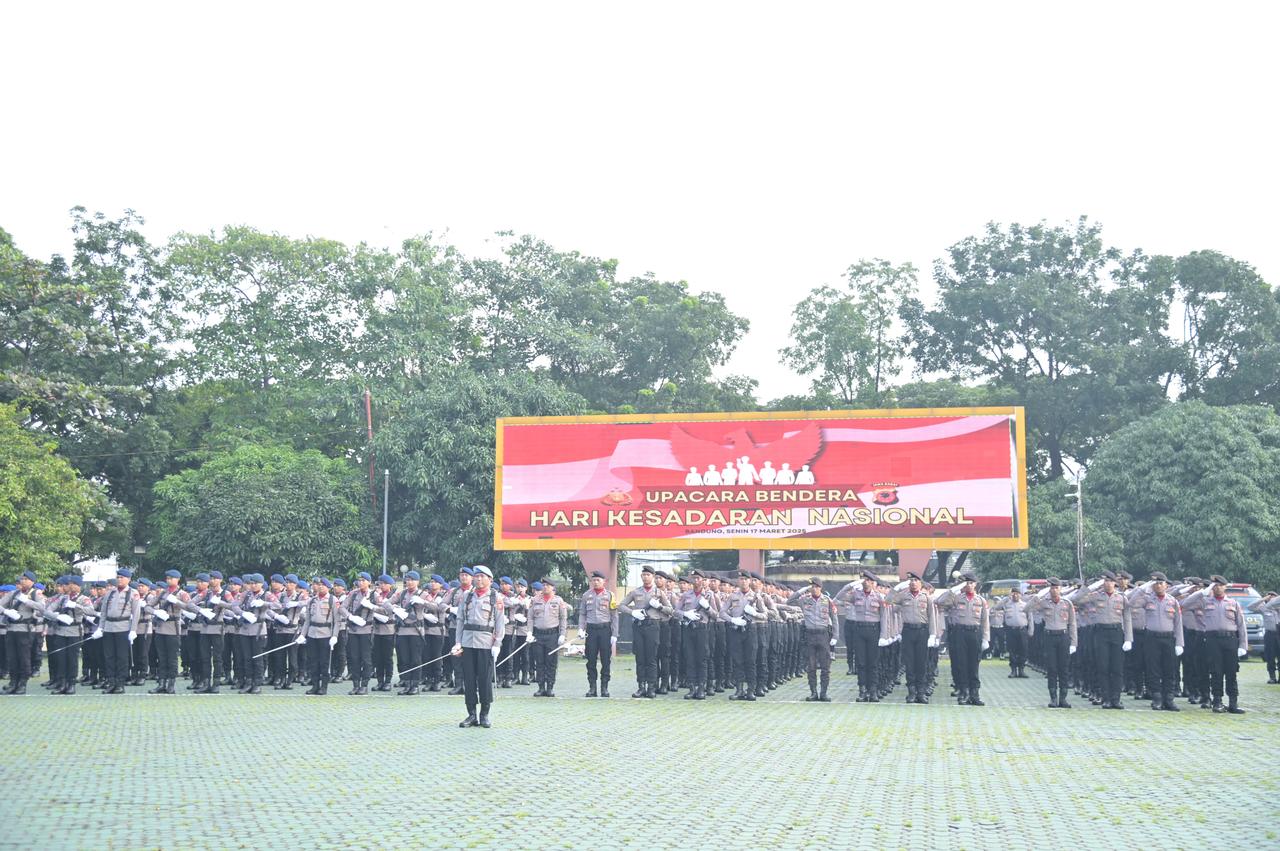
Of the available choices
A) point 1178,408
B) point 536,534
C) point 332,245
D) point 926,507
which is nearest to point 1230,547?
point 1178,408

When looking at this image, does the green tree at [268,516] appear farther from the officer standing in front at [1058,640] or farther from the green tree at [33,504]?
the officer standing in front at [1058,640]

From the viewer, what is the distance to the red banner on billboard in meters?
34.2

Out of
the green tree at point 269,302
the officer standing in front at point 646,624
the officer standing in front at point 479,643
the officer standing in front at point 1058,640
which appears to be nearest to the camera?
the officer standing in front at point 479,643

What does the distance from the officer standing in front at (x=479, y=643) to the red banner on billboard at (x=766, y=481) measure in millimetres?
18863

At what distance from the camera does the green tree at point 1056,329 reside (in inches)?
2239

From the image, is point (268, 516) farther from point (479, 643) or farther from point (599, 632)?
point (479, 643)

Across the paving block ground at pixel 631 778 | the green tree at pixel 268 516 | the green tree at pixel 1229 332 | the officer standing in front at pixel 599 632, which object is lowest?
the paving block ground at pixel 631 778

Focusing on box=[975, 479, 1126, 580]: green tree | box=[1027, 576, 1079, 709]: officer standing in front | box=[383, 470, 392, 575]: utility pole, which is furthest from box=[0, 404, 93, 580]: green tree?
box=[975, 479, 1126, 580]: green tree

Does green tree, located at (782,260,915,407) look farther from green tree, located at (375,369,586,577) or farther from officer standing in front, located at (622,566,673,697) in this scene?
officer standing in front, located at (622,566,673,697)

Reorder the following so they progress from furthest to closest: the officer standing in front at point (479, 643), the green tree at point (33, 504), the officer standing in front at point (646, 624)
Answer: the green tree at point (33, 504), the officer standing in front at point (646, 624), the officer standing in front at point (479, 643)

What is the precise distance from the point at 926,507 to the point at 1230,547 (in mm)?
14860

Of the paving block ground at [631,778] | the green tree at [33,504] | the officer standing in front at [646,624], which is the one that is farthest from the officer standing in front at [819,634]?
the green tree at [33,504]

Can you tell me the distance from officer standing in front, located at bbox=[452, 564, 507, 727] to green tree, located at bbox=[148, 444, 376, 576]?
83.2 feet

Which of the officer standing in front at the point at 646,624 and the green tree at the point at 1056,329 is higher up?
the green tree at the point at 1056,329
